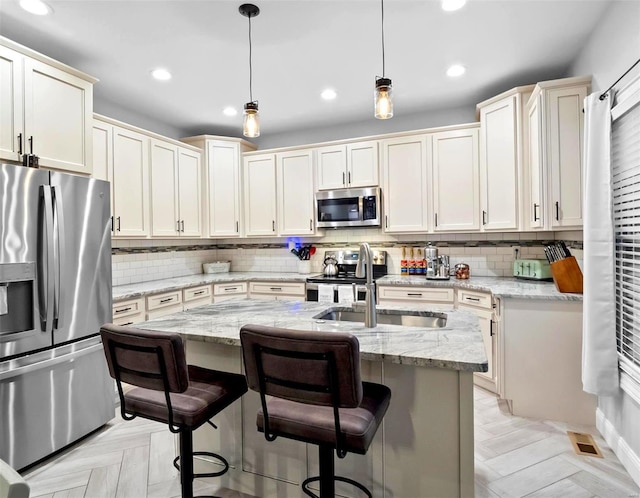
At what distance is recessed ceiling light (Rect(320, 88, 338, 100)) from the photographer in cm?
346

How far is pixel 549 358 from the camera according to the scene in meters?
2.61

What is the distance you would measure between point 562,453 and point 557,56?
9.25 feet

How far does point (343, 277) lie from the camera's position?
13.1 feet

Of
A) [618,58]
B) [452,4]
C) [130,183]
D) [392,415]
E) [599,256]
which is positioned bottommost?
[392,415]

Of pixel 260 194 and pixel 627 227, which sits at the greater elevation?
pixel 260 194

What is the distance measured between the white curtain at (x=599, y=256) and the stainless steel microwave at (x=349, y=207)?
202 cm

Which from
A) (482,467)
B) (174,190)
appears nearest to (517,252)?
(482,467)

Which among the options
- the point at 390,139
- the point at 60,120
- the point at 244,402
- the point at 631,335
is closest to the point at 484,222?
the point at 390,139

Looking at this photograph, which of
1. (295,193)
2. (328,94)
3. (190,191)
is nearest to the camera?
(328,94)

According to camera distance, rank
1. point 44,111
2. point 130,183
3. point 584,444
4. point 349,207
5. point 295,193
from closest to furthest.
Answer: point 584,444 → point 44,111 → point 130,183 → point 349,207 → point 295,193

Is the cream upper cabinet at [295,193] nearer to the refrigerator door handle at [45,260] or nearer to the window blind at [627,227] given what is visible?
the refrigerator door handle at [45,260]

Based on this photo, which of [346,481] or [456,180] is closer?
[346,481]

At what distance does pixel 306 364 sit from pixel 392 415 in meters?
0.63

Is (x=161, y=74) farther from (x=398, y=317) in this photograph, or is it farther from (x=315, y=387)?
(x=315, y=387)
